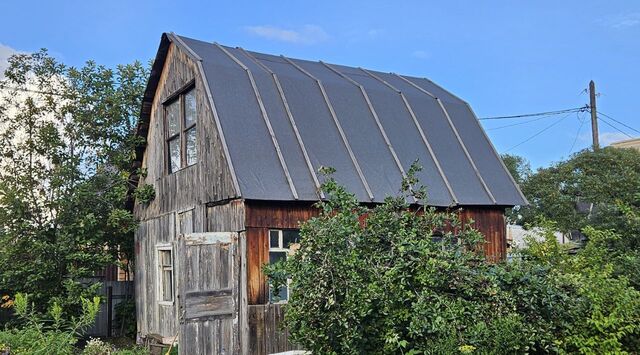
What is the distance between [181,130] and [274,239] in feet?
11.6

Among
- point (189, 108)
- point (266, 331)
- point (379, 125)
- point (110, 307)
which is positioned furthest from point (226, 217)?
point (110, 307)

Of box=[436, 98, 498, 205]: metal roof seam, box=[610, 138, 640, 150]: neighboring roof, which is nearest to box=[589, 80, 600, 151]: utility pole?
box=[610, 138, 640, 150]: neighboring roof

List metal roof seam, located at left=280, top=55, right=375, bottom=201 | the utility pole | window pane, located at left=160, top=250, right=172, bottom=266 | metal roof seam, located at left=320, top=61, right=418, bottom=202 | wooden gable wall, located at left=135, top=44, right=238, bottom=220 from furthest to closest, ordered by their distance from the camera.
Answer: the utility pole < window pane, located at left=160, top=250, right=172, bottom=266 < metal roof seam, located at left=320, top=61, right=418, bottom=202 < metal roof seam, located at left=280, top=55, right=375, bottom=201 < wooden gable wall, located at left=135, top=44, right=238, bottom=220

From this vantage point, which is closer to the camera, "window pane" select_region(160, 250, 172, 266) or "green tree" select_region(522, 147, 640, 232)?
"window pane" select_region(160, 250, 172, 266)

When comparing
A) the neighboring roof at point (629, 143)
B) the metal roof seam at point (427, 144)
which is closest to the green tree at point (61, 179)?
the metal roof seam at point (427, 144)

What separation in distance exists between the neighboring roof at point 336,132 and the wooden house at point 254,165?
0.03 meters

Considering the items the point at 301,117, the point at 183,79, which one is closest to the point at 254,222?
the point at 301,117

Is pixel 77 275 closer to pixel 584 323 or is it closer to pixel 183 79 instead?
pixel 183 79

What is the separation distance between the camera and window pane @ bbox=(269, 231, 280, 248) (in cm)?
1002

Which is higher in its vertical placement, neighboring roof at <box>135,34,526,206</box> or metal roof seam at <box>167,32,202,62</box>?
metal roof seam at <box>167,32,202,62</box>

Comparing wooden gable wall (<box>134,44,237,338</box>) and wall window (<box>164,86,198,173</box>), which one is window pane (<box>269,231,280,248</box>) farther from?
wall window (<box>164,86,198,173</box>)

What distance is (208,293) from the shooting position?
30.9 ft

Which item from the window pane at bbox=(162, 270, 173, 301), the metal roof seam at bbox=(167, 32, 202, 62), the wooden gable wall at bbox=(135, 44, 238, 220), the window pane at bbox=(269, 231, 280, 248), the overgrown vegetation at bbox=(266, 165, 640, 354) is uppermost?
the metal roof seam at bbox=(167, 32, 202, 62)

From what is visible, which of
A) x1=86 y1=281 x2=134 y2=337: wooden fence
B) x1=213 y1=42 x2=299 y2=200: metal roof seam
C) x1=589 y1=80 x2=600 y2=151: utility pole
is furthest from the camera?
x1=589 y1=80 x2=600 y2=151: utility pole
